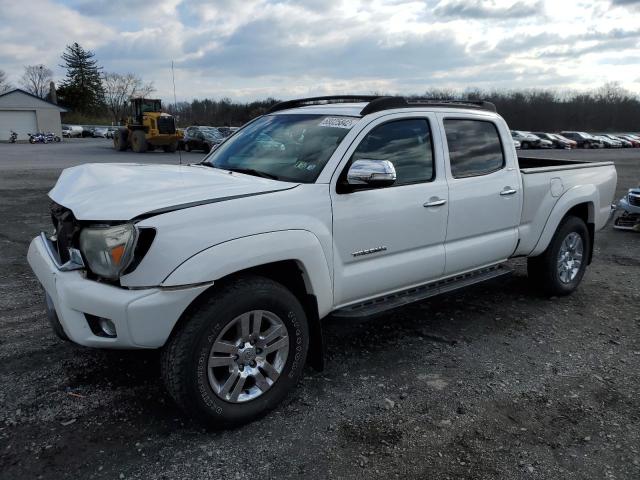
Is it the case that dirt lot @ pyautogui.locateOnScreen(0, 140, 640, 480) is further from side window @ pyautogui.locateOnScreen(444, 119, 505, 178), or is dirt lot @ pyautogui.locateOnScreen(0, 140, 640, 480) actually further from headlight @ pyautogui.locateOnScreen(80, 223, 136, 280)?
side window @ pyautogui.locateOnScreen(444, 119, 505, 178)

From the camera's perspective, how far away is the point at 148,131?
30031 millimetres

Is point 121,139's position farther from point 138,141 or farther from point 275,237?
point 275,237

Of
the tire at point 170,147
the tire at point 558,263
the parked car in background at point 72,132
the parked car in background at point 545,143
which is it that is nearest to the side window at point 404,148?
the tire at point 558,263

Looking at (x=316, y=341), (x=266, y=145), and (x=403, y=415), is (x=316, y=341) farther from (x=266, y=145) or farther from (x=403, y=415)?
(x=266, y=145)

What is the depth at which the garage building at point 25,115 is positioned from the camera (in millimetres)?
54438

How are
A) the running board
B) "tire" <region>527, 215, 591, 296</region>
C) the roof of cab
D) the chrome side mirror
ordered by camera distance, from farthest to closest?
"tire" <region>527, 215, 591, 296</region>
the roof of cab
the running board
the chrome side mirror

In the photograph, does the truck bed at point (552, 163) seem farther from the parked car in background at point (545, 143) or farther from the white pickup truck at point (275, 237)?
the parked car in background at point (545, 143)

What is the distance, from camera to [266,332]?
3150mm

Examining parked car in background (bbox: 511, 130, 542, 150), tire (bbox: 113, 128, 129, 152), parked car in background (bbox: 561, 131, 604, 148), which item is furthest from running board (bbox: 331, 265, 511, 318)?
parked car in background (bbox: 561, 131, 604, 148)

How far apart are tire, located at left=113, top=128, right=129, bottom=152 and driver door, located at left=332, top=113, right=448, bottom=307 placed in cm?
3042

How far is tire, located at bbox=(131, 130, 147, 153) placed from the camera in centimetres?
2985

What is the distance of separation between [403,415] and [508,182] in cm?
242

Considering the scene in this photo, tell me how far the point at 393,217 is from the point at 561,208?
2.37m

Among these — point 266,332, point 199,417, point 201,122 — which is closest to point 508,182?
point 266,332
